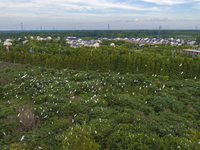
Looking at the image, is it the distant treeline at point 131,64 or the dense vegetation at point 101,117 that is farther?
the distant treeline at point 131,64

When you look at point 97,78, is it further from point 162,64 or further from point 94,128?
point 94,128

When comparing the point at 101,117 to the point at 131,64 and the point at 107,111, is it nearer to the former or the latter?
the point at 107,111

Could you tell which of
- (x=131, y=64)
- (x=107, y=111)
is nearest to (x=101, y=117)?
(x=107, y=111)

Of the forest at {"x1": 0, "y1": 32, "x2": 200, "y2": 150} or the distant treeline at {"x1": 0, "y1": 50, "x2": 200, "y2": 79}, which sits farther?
the distant treeline at {"x1": 0, "y1": 50, "x2": 200, "y2": 79}

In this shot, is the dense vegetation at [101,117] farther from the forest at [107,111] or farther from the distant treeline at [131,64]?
the distant treeline at [131,64]

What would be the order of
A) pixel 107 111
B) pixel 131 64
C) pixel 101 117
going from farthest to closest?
pixel 131 64, pixel 107 111, pixel 101 117

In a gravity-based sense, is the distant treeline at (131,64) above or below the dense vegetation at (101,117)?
above

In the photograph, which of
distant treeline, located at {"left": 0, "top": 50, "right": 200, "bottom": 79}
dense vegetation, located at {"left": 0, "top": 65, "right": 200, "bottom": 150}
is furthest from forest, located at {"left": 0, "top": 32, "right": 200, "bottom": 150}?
distant treeline, located at {"left": 0, "top": 50, "right": 200, "bottom": 79}

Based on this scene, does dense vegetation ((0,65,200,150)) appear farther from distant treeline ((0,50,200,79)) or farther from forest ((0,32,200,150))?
distant treeline ((0,50,200,79))

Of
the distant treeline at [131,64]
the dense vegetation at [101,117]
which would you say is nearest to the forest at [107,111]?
the dense vegetation at [101,117]
